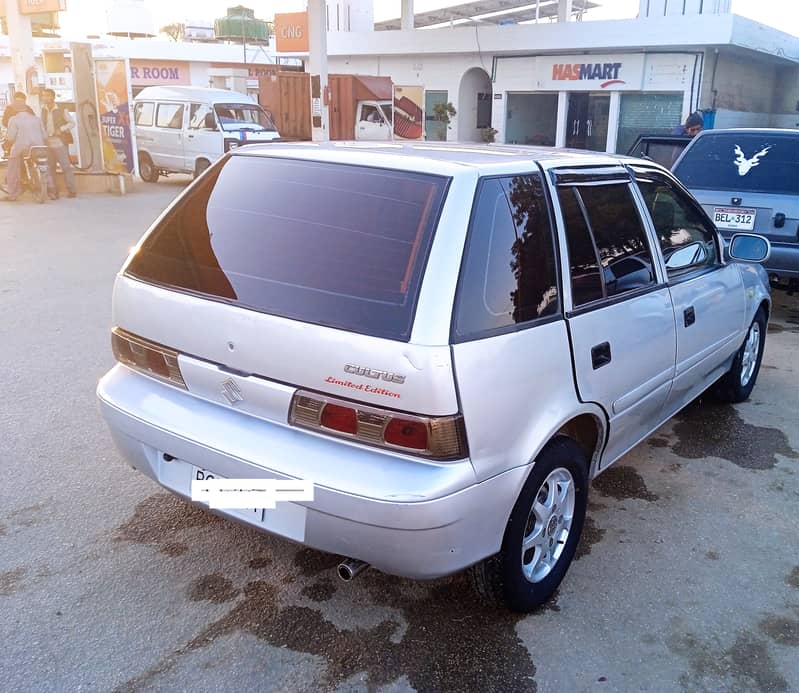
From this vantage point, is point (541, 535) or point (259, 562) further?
point (259, 562)

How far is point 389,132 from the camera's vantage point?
23.1 meters

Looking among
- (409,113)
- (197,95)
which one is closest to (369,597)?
(197,95)

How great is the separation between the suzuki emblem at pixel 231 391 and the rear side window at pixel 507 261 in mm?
844

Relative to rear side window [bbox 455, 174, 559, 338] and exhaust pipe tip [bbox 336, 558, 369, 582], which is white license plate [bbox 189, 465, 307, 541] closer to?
exhaust pipe tip [bbox 336, 558, 369, 582]

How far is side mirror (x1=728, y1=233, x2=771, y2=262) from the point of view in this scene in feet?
14.5

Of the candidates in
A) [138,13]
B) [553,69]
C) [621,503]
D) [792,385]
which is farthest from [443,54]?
[138,13]

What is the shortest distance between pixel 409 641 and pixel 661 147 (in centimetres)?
794

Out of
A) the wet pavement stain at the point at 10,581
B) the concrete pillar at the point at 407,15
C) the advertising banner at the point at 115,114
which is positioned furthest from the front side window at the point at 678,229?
the concrete pillar at the point at 407,15

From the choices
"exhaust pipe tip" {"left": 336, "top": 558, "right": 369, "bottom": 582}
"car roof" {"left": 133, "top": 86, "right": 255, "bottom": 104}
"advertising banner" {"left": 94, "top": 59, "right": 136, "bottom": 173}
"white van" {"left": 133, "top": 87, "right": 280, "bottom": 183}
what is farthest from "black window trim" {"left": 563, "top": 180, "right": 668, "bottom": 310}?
"car roof" {"left": 133, "top": 86, "right": 255, "bottom": 104}

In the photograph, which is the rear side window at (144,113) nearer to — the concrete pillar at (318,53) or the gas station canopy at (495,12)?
the concrete pillar at (318,53)

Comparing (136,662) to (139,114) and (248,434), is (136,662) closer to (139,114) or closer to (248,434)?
(248,434)

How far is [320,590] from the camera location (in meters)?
3.06

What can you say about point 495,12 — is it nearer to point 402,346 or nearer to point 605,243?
point 605,243

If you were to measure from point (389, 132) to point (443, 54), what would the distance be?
14.3 ft
